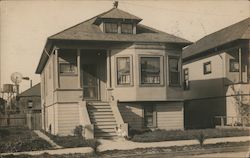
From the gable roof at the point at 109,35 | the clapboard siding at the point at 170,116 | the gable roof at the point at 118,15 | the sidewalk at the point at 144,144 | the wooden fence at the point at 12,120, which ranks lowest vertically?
the wooden fence at the point at 12,120

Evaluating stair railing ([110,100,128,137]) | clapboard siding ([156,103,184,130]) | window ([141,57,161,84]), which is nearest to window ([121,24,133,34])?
window ([141,57,161,84])

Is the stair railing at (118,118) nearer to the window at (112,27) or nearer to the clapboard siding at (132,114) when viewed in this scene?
the clapboard siding at (132,114)

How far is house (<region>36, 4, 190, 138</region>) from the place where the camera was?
2110cm

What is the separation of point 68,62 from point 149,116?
593cm

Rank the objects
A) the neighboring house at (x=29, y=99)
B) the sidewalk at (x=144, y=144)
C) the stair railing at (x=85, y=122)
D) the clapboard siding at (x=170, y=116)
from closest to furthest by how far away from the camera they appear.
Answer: the sidewalk at (x=144, y=144) < the stair railing at (x=85, y=122) < the clapboard siding at (x=170, y=116) < the neighboring house at (x=29, y=99)

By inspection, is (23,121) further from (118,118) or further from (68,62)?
(118,118)

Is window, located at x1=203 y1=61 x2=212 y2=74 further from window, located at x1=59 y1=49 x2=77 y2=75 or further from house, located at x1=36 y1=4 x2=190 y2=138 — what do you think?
window, located at x1=59 y1=49 x2=77 y2=75

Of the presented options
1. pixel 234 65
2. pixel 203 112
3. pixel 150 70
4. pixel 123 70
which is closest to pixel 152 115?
pixel 150 70

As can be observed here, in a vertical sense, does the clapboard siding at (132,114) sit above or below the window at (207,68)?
below

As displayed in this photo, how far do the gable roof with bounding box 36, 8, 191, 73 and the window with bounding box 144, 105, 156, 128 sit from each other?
401 centimetres

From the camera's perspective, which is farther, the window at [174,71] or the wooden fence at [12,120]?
the wooden fence at [12,120]

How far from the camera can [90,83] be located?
78.2 feet

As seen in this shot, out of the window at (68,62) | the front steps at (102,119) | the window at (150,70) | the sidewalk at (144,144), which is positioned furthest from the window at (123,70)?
the sidewalk at (144,144)

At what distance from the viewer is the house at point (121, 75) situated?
2110cm
